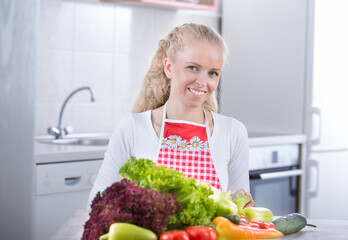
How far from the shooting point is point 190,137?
5.39 ft

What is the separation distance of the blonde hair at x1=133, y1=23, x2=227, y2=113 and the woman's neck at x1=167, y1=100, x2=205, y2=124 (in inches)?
4.1

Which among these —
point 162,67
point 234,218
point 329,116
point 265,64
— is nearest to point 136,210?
point 234,218

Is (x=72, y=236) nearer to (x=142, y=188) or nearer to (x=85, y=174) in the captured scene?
(x=142, y=188)

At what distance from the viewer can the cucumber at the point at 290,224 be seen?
4.01ft

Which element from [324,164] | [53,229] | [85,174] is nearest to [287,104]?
[324,164]

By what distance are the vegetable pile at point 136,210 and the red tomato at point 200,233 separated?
5 cm

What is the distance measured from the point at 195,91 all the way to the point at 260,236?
58 centimetres

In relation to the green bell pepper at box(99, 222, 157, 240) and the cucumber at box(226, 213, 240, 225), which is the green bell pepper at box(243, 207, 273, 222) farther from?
the green bell pepper at box(99, 222, 157, 240)

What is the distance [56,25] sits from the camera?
2.86 metres

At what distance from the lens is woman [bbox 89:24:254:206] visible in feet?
5.08

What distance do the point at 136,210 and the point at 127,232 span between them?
0.15 feet

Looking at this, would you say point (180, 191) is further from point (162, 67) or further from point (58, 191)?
point (58, 191)

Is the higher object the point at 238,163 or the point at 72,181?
the point at 238,163

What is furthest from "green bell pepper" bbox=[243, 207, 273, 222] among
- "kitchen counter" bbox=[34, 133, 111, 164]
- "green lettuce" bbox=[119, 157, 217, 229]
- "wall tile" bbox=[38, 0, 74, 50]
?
"wall tile" bbox=[38, 0, 74, 50]
